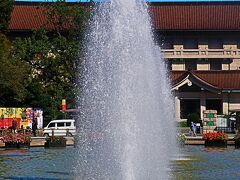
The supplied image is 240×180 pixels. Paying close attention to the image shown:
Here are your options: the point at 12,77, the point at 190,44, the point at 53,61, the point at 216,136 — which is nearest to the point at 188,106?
the point at 190,44

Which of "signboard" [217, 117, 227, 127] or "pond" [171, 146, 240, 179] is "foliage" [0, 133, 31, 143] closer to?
"pond" [171, 146, 240, 179]

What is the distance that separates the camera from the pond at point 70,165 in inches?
758

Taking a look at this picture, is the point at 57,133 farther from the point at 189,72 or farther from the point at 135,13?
the point at 135,13

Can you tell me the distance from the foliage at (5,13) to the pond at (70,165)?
3315 centimetres

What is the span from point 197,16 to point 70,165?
47673 millimetres

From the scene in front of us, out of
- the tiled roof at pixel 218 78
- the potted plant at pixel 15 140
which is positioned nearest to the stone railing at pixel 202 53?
the tiled roof at pixel 218 78

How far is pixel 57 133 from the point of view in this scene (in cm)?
4522

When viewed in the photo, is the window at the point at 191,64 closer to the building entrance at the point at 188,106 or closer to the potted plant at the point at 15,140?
the building entrance at the point at 188,106

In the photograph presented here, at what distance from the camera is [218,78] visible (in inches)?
2362

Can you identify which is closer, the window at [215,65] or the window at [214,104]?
the window at [214,104]

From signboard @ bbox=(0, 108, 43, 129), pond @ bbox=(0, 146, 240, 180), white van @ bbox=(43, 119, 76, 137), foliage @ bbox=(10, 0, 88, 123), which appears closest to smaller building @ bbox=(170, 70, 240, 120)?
foliage @ bbox=(10, 0, 88, 123)

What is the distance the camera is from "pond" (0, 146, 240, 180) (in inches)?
758

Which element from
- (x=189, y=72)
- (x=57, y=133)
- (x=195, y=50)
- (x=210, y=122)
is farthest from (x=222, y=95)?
(x=57, y=133)

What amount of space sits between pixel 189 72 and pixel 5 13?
1760 cm
